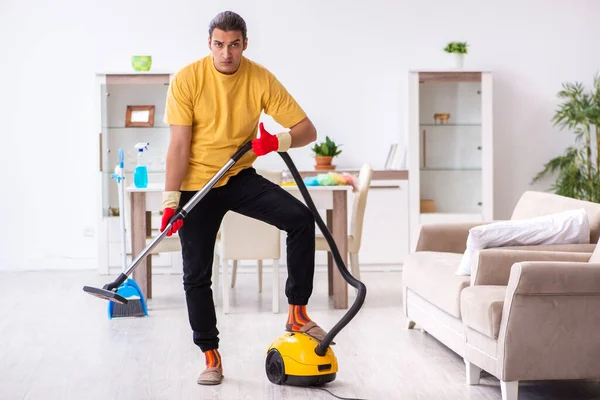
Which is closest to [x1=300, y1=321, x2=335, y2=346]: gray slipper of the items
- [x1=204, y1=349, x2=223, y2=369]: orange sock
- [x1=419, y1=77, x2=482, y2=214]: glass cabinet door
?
[x1=204, y1=349, x2=223, y2=369]: orange sock

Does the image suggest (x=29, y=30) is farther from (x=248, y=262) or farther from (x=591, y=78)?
(x=591, y=78)

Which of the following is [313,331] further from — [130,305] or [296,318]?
[130,305]

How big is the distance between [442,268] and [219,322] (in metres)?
1.45

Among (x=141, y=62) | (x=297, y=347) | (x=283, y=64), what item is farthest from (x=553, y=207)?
(x=141, y=62)

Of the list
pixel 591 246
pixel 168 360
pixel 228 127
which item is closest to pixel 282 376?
pixel 168 360

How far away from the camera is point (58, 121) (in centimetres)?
692

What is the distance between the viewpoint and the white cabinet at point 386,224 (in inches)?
263

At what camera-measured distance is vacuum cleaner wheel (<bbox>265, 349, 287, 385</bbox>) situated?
332 cm

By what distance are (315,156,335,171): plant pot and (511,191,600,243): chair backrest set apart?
241cm

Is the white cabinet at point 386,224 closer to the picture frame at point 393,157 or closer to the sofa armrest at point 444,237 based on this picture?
the picture frame at point 393,157

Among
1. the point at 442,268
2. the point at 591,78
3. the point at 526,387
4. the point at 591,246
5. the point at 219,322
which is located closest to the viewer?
the point at 526,387

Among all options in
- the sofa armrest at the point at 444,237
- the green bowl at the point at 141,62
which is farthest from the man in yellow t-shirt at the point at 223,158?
the green bowl at the point at 141,62

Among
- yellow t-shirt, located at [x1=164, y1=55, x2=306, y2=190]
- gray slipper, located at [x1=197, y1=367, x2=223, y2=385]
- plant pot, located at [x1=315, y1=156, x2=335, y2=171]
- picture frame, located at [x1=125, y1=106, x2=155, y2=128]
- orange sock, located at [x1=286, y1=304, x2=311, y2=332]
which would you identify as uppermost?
picture frame, located at [x1=125, y1=106, x2=155, y2=128]

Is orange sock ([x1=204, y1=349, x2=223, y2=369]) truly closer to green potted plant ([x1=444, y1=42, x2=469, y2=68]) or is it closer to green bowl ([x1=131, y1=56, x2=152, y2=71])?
green bowl ([x1=131, y1=56, x2=152, y2=71])
